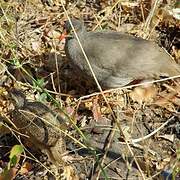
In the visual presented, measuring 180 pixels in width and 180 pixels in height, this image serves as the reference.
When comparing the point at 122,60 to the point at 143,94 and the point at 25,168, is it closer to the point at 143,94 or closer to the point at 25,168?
the point at 143,94

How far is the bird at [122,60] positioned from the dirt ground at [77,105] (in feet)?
0.60

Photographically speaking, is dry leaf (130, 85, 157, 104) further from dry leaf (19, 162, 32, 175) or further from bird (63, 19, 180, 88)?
dry leaf (19, 162, 32, 175)

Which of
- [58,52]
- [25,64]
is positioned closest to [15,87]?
[25,64]

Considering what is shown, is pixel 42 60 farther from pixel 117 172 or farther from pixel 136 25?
pixel 117 172

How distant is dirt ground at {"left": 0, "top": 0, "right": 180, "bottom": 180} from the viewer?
4.24 metres

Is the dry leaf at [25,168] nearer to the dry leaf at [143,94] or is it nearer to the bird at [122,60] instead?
the bird at [122,60]

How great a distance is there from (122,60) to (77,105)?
57cm

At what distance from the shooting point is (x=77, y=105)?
482 cm

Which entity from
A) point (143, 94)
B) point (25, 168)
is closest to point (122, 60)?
point (143, 94)

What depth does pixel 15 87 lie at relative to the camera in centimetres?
522

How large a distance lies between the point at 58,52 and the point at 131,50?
1142mm

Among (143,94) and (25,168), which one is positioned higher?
(143,94)

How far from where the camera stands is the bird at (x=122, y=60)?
4730 millimetres

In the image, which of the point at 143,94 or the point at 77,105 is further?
the point at 143,94
